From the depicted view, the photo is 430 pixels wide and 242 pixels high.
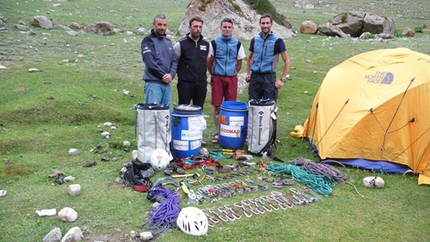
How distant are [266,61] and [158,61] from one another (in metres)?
2.13

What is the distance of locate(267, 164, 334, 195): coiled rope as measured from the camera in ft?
20.6

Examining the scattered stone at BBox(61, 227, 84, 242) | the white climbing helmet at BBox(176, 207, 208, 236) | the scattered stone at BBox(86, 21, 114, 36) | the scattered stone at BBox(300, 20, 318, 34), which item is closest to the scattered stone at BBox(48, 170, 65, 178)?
the scattered stone at BBox(61, 227, 84, 242)

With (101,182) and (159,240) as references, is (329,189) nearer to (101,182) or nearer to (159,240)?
(159,240)

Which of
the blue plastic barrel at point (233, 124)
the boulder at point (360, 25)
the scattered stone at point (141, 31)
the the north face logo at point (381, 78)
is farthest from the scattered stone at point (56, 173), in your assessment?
the boulder at point (360, 25)

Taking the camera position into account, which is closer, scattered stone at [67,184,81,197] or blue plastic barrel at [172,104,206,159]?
scattered stone at [67,184,81,197]

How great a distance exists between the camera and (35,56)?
12.7 meters

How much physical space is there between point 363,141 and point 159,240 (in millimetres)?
4136

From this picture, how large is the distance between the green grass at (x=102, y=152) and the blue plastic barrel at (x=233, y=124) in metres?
0.43

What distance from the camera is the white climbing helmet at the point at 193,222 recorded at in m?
4.80

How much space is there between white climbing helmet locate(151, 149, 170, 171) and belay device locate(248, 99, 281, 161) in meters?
1.84

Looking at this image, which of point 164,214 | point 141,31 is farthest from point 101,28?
point 164,214

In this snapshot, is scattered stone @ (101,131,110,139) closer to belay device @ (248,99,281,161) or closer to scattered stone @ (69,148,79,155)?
scattered stone @ (69,148,79,155)

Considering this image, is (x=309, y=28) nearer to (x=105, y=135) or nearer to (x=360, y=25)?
(x=360, y=25)

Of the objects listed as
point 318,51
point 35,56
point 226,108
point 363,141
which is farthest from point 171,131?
point 318,51
